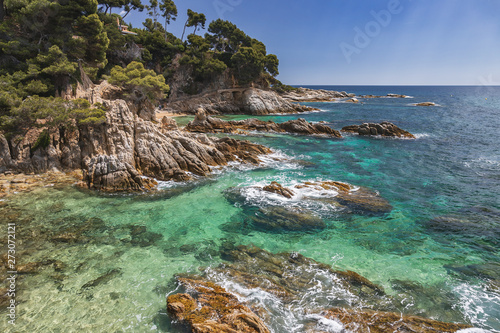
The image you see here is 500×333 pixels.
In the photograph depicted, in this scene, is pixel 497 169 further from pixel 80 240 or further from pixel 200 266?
pixel 80 240

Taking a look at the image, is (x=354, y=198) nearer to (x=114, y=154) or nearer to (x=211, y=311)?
(x=211, y=311)

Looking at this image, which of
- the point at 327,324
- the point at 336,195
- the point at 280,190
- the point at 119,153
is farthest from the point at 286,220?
the point at 119,153

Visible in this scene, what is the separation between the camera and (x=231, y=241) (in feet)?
45.2

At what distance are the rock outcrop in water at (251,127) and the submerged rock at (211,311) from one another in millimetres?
34748

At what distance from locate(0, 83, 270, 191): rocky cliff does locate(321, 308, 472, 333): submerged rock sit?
1657 cm

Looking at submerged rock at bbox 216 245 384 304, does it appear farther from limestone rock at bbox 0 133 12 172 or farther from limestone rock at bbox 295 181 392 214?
limestone rock at bbox 0 133 12 172

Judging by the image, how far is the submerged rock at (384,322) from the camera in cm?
823

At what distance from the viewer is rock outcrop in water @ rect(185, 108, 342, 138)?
42.8 meters

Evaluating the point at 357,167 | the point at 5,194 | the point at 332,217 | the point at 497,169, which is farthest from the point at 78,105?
the point at 497,169

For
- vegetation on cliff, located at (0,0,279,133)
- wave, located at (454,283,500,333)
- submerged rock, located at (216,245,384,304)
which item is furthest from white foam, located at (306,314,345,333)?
vegetation on cliff, located at (0,0,279,133)

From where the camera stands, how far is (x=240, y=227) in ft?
50.2

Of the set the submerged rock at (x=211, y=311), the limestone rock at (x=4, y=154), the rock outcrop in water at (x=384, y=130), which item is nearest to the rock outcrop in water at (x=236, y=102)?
the rock outcrop in water at (x=384, y=130)

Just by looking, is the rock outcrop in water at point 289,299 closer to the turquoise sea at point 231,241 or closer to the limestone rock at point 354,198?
the turquoise sea at point 231,241

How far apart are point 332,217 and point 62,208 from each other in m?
17.7
